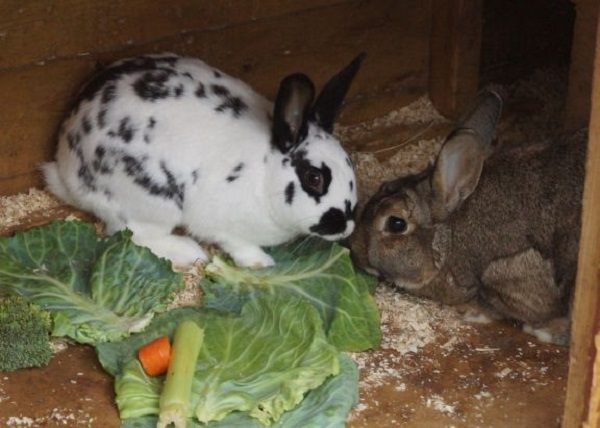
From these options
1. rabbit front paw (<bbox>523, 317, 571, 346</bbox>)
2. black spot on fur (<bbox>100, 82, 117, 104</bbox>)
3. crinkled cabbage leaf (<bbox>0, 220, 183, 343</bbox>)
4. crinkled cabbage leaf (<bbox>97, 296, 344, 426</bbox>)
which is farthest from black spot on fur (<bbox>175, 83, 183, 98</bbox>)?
rabbit front paw (<bbox>523, 317, 571, 346</bbox>)

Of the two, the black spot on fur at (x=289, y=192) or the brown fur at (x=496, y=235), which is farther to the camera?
the black spot on fur at (x=289, y=192)

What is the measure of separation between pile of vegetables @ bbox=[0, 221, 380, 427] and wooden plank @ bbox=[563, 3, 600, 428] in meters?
0.72

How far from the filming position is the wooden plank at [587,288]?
2814mm

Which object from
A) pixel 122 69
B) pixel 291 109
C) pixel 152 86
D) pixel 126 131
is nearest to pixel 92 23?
pixel 122 69

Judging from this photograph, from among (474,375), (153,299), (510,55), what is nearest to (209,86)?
(153,299)

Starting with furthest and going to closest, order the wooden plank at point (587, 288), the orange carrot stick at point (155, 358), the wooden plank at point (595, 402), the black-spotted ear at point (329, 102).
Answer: the black-spotted ear at point (329, 102), the orange carrot stick at point (155, 358), the wooden plank at point (595, 402), the wooden plank at point (587, 288)

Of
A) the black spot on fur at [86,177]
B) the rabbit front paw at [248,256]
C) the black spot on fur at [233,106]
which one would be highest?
the black spot on fur at [233,106]

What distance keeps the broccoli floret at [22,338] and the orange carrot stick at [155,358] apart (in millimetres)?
342

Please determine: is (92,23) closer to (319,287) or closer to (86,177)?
(86,177)

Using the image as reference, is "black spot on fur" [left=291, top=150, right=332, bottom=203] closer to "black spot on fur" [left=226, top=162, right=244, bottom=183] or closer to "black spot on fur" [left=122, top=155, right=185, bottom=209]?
"black spot on fur" [left=226, top=162, right=244, bottom=183]

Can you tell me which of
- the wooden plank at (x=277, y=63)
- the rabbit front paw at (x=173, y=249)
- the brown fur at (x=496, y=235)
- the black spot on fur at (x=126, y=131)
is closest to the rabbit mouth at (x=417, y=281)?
the brown fur at (x=496, y=235)

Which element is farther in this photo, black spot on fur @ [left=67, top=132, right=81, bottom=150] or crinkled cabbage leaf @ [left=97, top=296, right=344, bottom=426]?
black spot on fur @ [left=67, top=132, right=81, bottom=150]

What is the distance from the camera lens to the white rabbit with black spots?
4039 millimetres

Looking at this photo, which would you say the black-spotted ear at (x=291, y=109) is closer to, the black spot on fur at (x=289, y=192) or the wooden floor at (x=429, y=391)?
the black spot on fur at (x=289, y=192)
